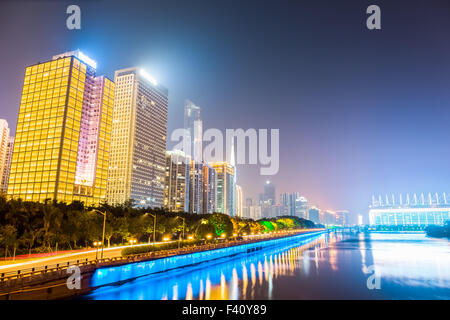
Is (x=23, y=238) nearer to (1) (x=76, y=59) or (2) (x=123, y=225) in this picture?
(2) (x=123, y=225)

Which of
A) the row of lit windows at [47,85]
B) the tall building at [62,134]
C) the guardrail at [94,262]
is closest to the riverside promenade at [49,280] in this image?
the guardrail at [94,262]

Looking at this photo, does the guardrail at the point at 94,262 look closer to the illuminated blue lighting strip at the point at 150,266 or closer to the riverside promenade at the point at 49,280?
the riverside promenade at the point at 49,280

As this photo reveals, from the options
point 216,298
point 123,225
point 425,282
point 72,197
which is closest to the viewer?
point 216,298

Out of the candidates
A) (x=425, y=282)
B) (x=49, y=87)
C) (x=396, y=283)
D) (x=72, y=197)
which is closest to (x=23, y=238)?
(x=396, y=283)

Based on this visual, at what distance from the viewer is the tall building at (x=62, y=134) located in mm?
148125

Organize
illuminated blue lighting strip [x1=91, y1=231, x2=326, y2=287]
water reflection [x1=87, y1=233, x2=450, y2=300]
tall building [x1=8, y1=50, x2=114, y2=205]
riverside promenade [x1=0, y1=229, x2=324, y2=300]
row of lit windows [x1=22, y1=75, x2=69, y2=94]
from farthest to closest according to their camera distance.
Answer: row of lit windows [x1=22, y1=75, x2=69, y2=94] < tall building [x1=8, y1=50, x2=114, y2=205] < water reflection [x1=87, y1=233, x2=450, y2=300] < illuminated blue lighting strip [x1=91, y1=231, x2=326, y2=287] < riverside promenade [x1=0, y1=229, x2=324, y2=300]

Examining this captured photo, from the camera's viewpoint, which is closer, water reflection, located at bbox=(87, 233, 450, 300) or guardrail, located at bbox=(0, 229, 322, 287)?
guardrail, located at bbox=(0, 229, 322, 287)

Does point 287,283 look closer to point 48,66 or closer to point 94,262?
point 94,262

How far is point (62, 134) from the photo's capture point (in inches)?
5891

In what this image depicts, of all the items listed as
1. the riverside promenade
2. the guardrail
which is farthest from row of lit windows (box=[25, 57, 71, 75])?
the riverside promenade

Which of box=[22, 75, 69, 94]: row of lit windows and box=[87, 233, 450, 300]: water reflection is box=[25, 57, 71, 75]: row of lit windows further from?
box=[87, 233, 450, 300]: water reflection

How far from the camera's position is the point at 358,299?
42906 mm

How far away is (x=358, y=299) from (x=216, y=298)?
19921 mm

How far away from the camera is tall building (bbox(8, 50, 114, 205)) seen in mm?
148125
